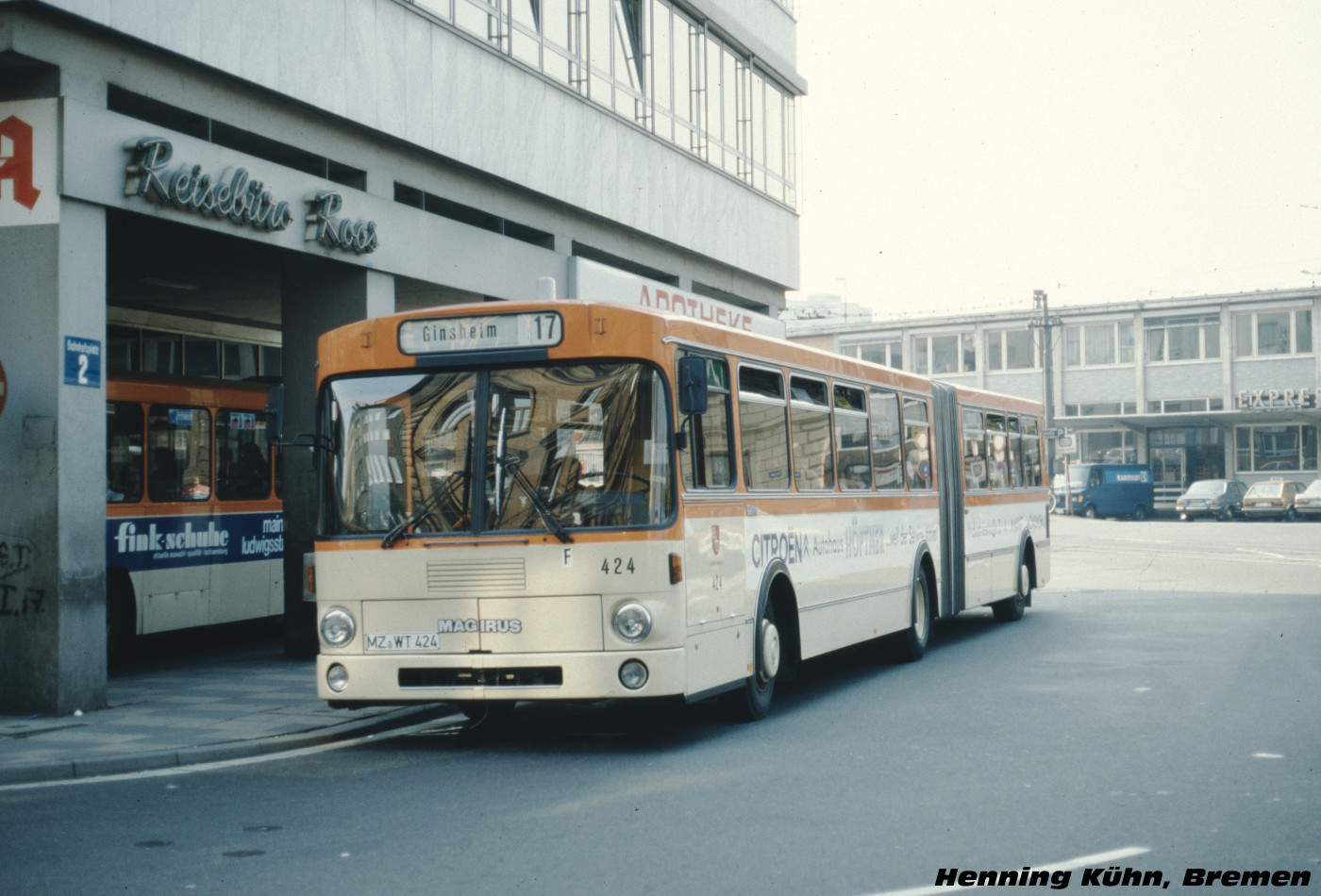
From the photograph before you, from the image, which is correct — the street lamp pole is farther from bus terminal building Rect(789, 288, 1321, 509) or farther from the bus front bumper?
the bus front bumper

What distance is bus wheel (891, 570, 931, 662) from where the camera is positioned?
14.6m

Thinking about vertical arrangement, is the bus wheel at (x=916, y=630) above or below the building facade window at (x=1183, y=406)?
below

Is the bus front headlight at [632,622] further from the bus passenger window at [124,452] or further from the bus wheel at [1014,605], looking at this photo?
the bus wheel at [1014,605]

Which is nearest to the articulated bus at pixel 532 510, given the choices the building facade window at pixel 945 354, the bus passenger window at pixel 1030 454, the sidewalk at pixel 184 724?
the sidewalk at pixel 184 724

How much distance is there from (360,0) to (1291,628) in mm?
12449

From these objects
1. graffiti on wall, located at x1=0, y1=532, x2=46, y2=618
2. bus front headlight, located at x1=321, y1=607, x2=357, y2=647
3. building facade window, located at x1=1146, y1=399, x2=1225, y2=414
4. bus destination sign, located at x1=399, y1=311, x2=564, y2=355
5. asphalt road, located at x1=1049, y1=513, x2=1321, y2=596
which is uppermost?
building facade window, located at x1=1146, y1=399, x2=1225, y2=414

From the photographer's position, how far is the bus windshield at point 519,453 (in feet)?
29.8

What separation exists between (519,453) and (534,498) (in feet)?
1.01

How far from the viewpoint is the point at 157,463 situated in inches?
603

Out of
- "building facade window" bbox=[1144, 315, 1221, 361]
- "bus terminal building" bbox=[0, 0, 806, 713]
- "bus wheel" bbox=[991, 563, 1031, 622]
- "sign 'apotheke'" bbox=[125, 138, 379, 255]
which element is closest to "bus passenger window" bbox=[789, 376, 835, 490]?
"bus terminal building" bbox=[0, 0, 806, 713]

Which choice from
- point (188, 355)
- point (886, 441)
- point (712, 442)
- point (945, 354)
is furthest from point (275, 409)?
point (945, 354)

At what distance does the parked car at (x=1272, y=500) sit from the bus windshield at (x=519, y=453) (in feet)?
169

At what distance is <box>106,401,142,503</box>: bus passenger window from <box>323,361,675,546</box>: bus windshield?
6.27 metres

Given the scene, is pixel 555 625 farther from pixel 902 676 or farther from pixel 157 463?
pixel 157 463
